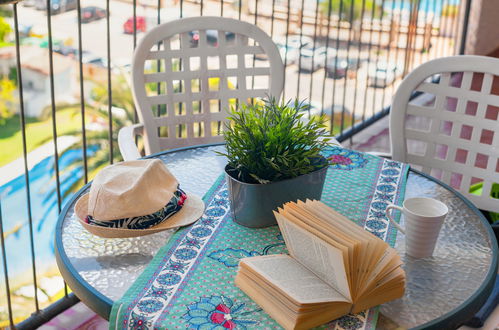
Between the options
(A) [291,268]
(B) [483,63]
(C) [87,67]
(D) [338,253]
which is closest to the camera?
(D) [338,253]

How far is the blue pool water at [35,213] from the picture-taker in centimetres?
1027

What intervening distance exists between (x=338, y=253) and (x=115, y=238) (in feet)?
1.63

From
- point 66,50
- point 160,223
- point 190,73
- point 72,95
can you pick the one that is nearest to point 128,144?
point 190,73

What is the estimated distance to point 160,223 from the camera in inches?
51.3

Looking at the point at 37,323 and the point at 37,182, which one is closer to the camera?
the point at 37,323

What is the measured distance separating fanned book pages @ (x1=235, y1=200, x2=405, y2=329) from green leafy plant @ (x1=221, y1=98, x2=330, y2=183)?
0.15 metres

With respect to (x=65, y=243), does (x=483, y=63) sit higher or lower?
higher

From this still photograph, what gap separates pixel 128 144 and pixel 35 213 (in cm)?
1020

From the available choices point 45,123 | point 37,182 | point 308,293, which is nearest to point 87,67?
point 45,123

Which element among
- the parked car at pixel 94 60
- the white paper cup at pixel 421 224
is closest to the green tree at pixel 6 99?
the parked car at pixel 94 60

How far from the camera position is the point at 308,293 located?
3.31 feet

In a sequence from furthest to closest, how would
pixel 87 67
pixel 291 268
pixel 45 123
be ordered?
pixel 87 67 < pixel 45 123 < pixel 291 268

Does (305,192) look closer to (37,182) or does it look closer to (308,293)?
(308,293)

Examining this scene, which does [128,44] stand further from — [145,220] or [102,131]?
[145,220]
